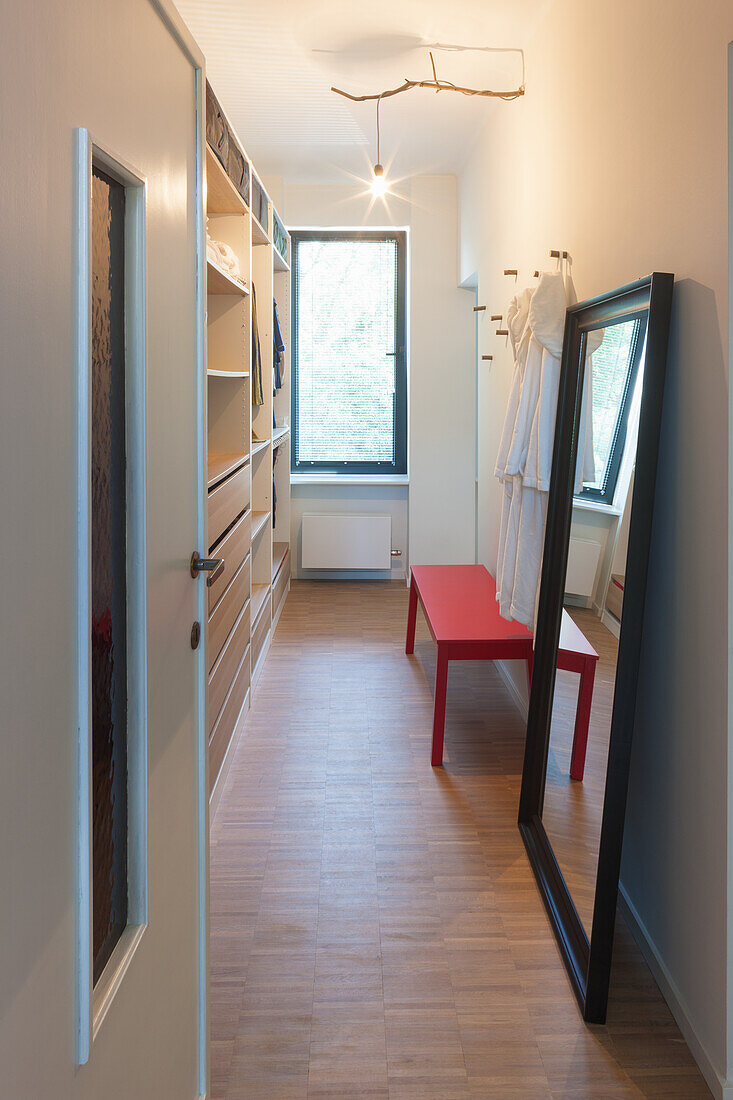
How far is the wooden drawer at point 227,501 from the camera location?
2852mm

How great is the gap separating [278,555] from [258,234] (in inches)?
83.8

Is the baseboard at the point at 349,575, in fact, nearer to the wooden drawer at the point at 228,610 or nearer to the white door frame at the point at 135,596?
the wooden drawer at the point at 228,610

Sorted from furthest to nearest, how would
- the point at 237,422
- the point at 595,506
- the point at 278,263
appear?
the point at 278,263, the point at 237,422, the point at 595,506

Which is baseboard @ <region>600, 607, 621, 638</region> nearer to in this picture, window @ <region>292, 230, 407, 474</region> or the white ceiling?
the white ceiling

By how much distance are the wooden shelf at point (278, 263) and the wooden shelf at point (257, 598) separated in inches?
69.5

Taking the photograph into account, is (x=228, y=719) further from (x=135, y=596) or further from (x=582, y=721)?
(x=135, y=596)

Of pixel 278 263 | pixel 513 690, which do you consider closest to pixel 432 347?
pixel 278 263

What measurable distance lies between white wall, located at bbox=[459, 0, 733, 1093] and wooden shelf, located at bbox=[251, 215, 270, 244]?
5.71ft

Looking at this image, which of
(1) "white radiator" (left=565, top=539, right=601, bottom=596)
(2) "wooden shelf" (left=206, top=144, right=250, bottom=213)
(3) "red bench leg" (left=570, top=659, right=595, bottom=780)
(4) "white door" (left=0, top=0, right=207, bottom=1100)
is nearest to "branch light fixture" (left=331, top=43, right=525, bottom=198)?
(2) "wooden shelf" (left=206, top=144, right=250, bottom=213)

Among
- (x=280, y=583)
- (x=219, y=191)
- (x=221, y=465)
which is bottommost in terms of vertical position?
(x=280, y=583)

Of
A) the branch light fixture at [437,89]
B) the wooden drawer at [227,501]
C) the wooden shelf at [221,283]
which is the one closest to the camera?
the wooden drawer at [227,501]

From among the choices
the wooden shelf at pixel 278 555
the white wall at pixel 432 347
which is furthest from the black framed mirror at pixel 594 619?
the white wall at pixel 432 347

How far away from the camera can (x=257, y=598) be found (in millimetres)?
4496

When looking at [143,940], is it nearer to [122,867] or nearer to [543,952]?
[122,867]
